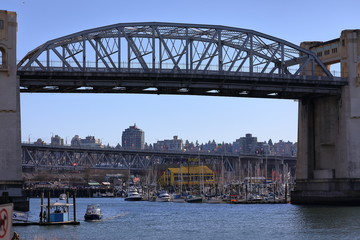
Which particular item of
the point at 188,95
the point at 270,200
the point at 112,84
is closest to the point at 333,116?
the point at 188,95

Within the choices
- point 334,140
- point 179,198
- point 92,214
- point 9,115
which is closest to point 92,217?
point 92,214

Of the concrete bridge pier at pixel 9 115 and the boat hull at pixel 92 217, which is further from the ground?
the concrete bridge pier at pixel 9 115

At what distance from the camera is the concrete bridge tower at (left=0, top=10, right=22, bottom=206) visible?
251ft

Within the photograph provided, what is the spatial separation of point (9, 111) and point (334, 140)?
44.2 metres

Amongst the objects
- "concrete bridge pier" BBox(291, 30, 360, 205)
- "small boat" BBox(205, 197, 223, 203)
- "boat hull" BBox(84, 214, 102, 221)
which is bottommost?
"small boat" BBox(205, 197, 223, 203)

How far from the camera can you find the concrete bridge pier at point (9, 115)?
76062mm

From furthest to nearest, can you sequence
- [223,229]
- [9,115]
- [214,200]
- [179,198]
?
[179,198]
[214,200]
[9,115]
[223,229]

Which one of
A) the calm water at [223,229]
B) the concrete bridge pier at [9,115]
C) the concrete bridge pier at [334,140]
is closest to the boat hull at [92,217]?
the calm water at [223,229]

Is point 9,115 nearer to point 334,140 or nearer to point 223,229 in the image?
point 223,229

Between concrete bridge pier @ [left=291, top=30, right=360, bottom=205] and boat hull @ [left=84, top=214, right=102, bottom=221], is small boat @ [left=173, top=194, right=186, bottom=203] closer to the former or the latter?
concrete bridge pier @ [left=291, top=30, right=360, bottom=205]

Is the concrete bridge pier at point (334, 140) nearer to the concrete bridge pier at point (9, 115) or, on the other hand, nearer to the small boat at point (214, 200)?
the concrete bridge pier at point (9, 115)

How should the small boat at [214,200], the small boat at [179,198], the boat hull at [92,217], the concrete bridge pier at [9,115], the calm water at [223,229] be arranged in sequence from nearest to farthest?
the calm water at [223,229], the concrete bridge pier at [9,115], the boat hull at [92,217], the small boat at [214,200], the small boat at [179,198]

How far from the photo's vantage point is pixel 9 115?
257ft

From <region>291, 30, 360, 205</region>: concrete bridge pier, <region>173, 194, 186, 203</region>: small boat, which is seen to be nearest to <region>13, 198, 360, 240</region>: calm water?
<region>291, 30, 360, 205</region>: concrete bridge pier
